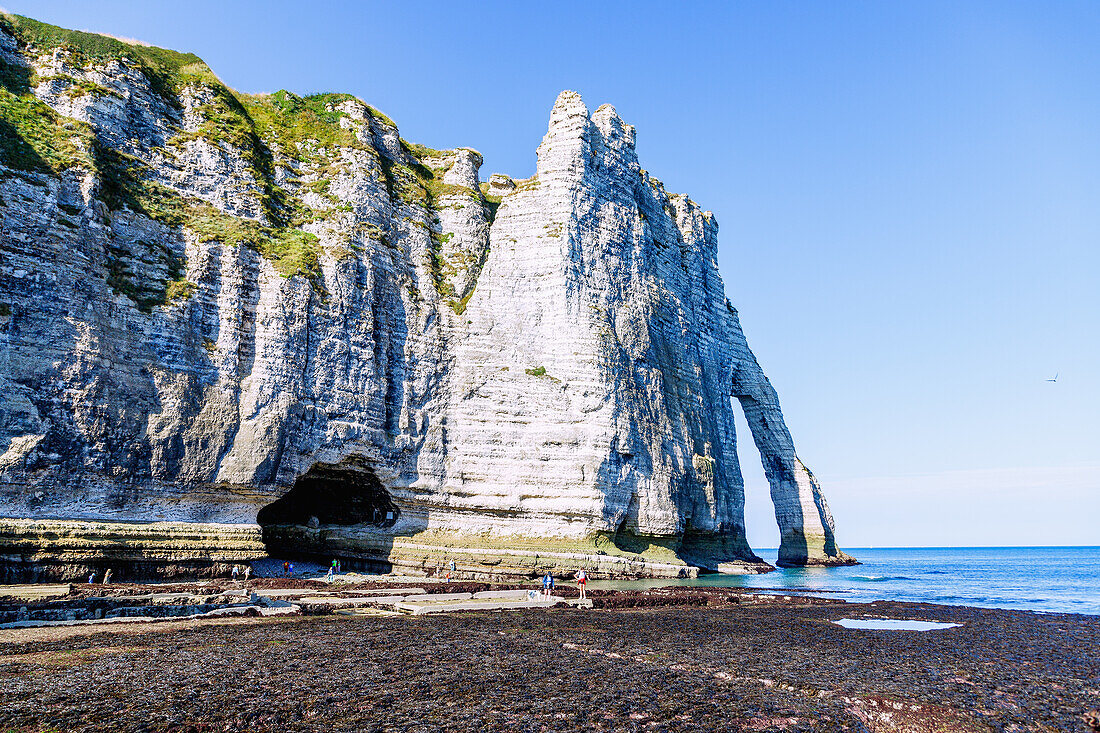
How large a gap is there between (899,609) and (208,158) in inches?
1735

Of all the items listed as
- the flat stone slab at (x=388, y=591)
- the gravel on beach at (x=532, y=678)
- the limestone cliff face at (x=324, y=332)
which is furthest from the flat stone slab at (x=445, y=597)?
the limestone cliff face at (x=324, y=332)

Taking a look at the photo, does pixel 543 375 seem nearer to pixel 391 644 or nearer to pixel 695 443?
pixel 695 443

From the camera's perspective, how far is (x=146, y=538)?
2734cm

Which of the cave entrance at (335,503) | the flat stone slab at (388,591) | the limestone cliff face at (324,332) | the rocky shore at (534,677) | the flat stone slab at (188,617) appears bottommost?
the flat stone slab at (388,591)

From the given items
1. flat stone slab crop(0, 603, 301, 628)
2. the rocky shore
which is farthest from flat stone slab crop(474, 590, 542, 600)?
flat stone slab crop(0, 603, 301, 628)

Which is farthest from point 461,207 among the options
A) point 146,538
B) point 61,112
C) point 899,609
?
point 899,609

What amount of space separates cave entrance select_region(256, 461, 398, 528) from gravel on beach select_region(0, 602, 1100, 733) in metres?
20.3

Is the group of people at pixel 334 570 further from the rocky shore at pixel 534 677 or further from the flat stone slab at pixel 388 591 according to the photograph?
the rocky shore at pixel 534 677

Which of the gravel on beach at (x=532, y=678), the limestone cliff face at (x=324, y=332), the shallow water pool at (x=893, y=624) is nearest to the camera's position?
the gravel on beach at (x=532, y=678)

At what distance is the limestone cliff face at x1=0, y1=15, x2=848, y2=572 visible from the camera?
95.0 feet

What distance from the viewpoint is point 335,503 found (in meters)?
40.4

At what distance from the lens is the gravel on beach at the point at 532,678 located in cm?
838

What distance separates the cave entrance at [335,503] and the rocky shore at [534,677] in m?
19.8

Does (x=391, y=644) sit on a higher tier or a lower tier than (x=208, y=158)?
lower
